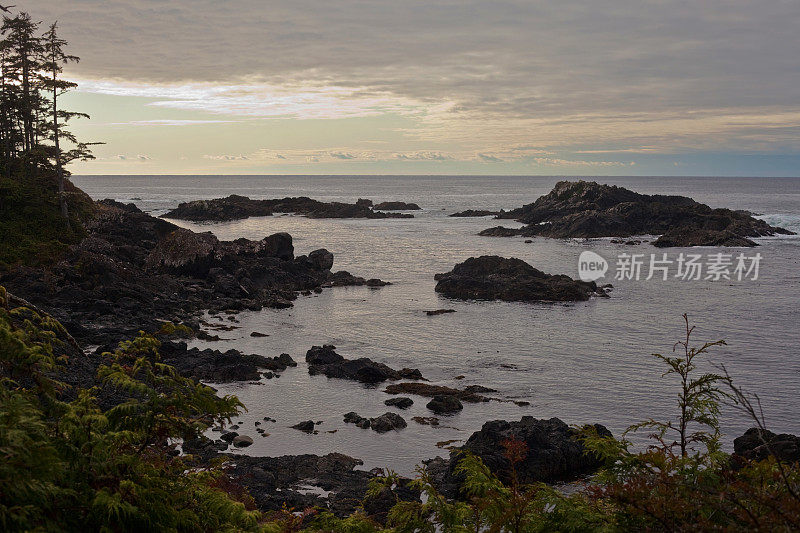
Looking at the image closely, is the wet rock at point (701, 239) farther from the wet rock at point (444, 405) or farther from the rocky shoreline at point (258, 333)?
the wet rock at point (444, 405)

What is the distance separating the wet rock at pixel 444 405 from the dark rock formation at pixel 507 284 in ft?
74.2

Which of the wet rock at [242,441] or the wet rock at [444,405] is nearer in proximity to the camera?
the wet rock at [242,441]

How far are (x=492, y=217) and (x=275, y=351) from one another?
10219 centimetres

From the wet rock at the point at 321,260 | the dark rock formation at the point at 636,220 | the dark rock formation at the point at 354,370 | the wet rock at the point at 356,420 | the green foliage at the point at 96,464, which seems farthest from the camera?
the dark rock formation at the point at 636,220

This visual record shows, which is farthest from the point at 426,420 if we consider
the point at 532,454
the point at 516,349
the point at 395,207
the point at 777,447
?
the point at 395,207

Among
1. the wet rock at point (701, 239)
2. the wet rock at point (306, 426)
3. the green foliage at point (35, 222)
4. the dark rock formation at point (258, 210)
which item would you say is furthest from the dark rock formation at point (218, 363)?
the dark rock formation at point (258, 210)

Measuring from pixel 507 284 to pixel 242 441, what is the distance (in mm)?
30448

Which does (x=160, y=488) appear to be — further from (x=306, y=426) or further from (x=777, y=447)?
(x=777, y=447)

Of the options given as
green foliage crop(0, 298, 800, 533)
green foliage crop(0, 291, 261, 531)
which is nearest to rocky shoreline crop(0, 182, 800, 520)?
green foliage crop(0, 298, 800, 533)

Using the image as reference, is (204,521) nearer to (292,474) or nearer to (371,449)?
(292,474)

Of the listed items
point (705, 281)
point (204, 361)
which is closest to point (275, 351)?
point (204, 361)

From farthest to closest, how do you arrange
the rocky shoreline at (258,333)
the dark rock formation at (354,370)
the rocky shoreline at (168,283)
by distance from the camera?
1. the rocky shoreline at (168,283)
2. the dark rock formation at (354,370)
3. the rocky shoreline at (258,333)

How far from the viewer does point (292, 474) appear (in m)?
17.0

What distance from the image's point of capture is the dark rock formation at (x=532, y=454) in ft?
55.6
